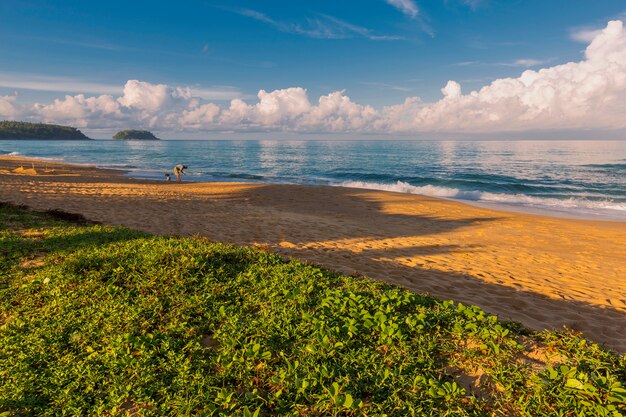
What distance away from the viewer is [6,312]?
4715 millimetres

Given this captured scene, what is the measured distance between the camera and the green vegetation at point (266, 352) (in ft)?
9.80

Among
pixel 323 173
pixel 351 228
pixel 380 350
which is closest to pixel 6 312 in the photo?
pixel 380 350

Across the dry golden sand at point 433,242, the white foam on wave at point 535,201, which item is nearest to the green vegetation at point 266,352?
the dry golden sand at point 433,242

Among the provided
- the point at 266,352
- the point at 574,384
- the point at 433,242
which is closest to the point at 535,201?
the point at 433,242

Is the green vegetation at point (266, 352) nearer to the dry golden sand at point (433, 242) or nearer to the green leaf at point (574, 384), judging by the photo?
the green leaf at point (574, 384)

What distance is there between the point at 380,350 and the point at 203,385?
6.37 feet

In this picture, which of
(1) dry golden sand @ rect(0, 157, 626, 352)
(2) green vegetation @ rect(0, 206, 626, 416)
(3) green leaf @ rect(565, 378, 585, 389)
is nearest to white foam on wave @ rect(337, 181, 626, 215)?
(1) dry golden sand @ rect(0, 157, 626, 352)

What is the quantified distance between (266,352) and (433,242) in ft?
34.1

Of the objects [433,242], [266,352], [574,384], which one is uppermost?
[574,384]

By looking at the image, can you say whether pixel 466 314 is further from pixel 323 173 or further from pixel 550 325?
pixel 323 173

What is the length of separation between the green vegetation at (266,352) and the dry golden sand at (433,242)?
9.60 feet

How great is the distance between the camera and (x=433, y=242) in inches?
493

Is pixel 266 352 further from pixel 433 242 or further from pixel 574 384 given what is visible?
pixel 433 242

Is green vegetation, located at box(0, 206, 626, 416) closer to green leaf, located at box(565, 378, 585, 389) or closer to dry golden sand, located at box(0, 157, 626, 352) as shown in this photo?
green leaf, located at box(565, 378, 585, 389)
